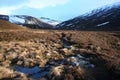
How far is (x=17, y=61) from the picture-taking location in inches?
1060

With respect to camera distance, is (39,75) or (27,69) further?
(27,69)

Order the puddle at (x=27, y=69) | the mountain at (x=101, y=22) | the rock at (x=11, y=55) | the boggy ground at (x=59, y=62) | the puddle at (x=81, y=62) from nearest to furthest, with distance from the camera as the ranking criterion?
the boggy ground at (x=59, y=62), the puddle at (x=27, y=69), the puddle at (x=81, y=62), the rock at (x=11, y=55), the mountain at (x=101, y=22)

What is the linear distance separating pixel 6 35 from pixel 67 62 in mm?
18620

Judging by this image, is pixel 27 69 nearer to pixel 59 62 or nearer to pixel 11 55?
pixel 59 62

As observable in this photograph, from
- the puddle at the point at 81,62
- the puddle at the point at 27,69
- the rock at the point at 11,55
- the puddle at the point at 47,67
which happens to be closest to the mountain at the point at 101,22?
the puddle at the point at 81,62

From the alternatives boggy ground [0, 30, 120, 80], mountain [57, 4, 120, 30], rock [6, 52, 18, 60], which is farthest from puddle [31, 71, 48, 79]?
mountain [57, 4, 120, 30]

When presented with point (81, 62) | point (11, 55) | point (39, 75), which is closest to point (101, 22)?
point (11, 55)

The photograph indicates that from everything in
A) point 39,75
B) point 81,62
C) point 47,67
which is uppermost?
point 81,62

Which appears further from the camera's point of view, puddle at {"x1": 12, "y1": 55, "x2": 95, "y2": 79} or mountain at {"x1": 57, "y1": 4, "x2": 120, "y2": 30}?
mountain at {"x1": 57, "y1": 4, "x2": 120, "y2": 30}

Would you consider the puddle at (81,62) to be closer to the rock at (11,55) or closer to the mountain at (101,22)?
the rock at (11,55)

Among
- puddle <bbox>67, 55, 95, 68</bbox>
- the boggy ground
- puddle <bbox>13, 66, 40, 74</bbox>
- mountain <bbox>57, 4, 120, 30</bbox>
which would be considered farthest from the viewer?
mountain <bbox>57, 4, 120, 30</bbox>

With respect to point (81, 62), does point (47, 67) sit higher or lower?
lower

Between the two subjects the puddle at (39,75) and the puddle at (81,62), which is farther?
the puddle at (81,62)

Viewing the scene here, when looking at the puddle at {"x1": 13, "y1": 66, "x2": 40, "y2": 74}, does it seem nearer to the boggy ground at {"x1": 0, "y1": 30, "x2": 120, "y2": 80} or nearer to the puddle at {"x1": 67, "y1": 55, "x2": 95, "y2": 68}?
the boggy ground at {"x1": 0, "y1": 30, "x2": 120, "y2": 80}
